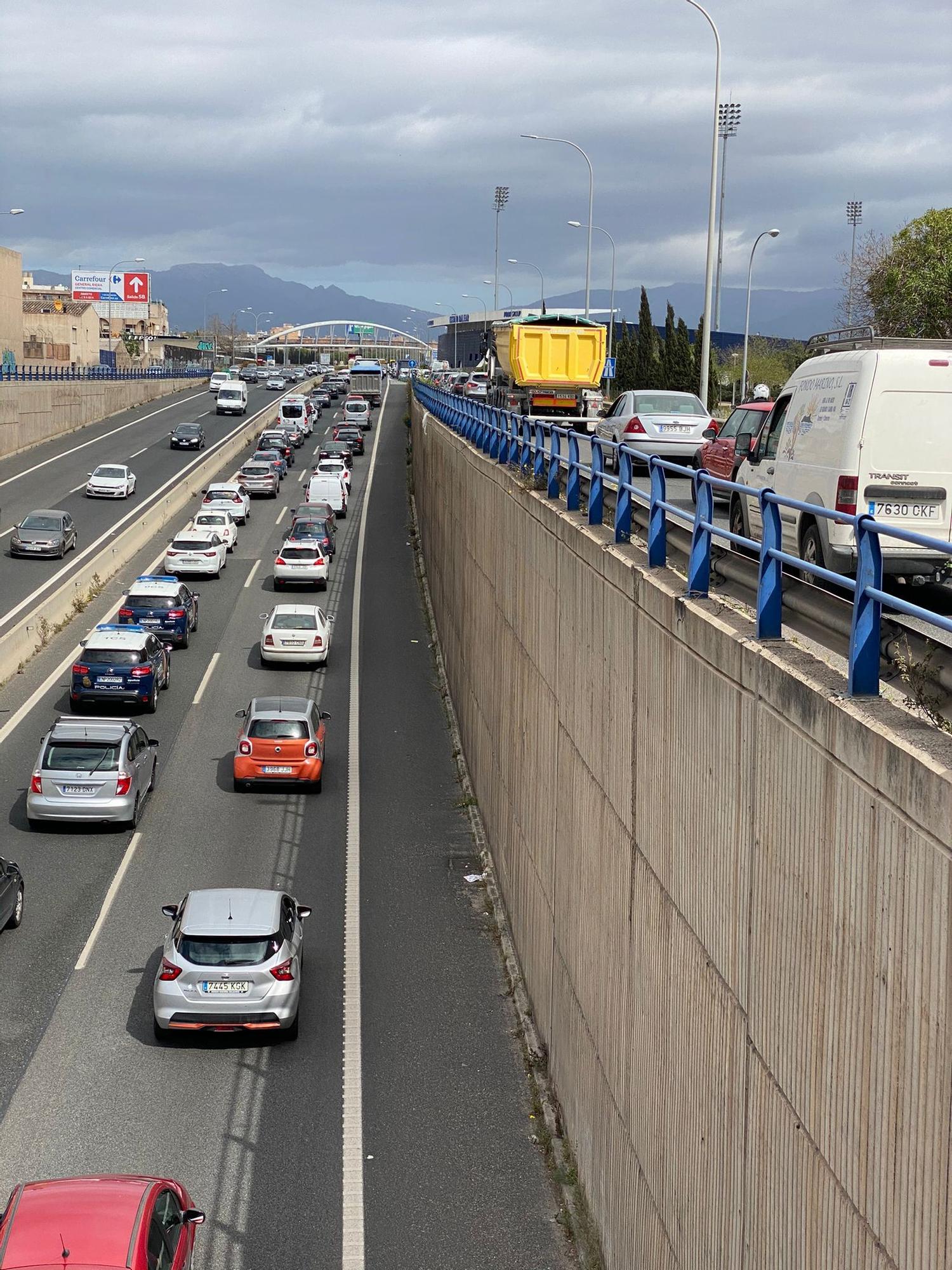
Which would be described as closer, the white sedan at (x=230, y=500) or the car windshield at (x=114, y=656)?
the car windshield at (x=114, y=656)

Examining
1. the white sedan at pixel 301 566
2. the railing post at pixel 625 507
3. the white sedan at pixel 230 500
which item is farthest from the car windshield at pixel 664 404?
the white sedan at pixel 230 500

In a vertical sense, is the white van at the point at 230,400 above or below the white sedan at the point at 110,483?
above

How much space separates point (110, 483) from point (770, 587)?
166 feet

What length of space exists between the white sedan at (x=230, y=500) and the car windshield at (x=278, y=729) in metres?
26.9

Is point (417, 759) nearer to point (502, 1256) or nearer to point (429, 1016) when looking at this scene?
point (429, 1016)

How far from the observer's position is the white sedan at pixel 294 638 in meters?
32.8

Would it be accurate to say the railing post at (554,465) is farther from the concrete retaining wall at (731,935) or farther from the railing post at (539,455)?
the concrete retaining wall at (731,935)

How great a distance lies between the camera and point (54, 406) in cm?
7531

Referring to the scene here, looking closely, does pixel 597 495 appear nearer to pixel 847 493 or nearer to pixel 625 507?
pixel 625 507

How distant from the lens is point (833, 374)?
10156 millimetres

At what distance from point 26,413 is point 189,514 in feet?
63.1

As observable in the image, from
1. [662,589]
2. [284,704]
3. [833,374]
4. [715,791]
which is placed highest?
[833,374]

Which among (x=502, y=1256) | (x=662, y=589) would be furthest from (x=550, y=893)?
(x=662, y=589)

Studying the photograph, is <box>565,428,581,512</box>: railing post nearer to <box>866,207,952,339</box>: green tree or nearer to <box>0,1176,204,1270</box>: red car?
<box>0,1176,204,1270</box>: red car
